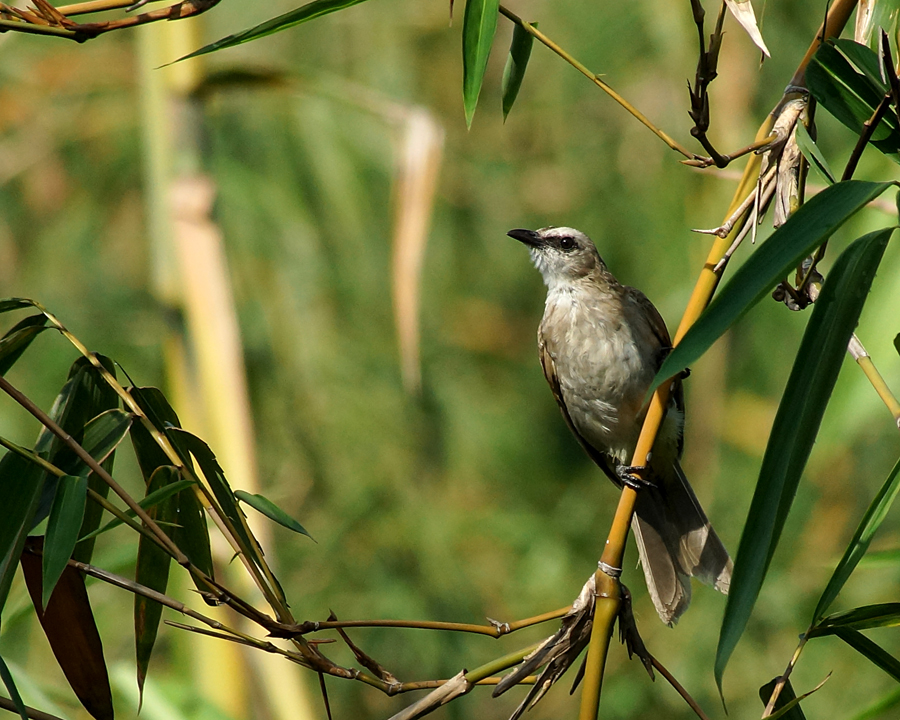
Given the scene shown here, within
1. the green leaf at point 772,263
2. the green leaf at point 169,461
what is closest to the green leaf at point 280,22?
the green leaf at point 169,461

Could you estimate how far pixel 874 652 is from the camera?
1.71 metres

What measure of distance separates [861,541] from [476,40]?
3.40 feet

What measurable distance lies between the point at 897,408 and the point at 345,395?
3893 mm

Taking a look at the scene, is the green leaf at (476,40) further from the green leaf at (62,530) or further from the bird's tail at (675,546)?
the bird's tail at (675,546)

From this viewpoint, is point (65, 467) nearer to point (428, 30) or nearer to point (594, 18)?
point (594, 18)

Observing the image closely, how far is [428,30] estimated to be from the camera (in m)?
6.11

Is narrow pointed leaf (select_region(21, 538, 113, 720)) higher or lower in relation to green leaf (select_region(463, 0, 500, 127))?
lower

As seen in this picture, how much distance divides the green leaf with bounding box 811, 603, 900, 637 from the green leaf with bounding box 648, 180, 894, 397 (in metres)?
0.69

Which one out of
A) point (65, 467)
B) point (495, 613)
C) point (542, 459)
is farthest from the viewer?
point (542, 459)

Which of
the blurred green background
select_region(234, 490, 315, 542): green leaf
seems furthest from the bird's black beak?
select_region(234, 490, 315, 542): green leaf

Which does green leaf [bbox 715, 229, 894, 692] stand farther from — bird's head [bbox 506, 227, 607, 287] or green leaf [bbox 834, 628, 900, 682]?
bird's head [bbox 506, 227, 607, 287]

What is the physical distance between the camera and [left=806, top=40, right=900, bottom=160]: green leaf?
1.49m

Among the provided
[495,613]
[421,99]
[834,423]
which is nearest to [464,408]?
[495,613]

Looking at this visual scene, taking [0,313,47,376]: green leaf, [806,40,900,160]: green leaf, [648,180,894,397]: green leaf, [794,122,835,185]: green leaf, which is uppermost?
[806,40,900,160]: green leaf
